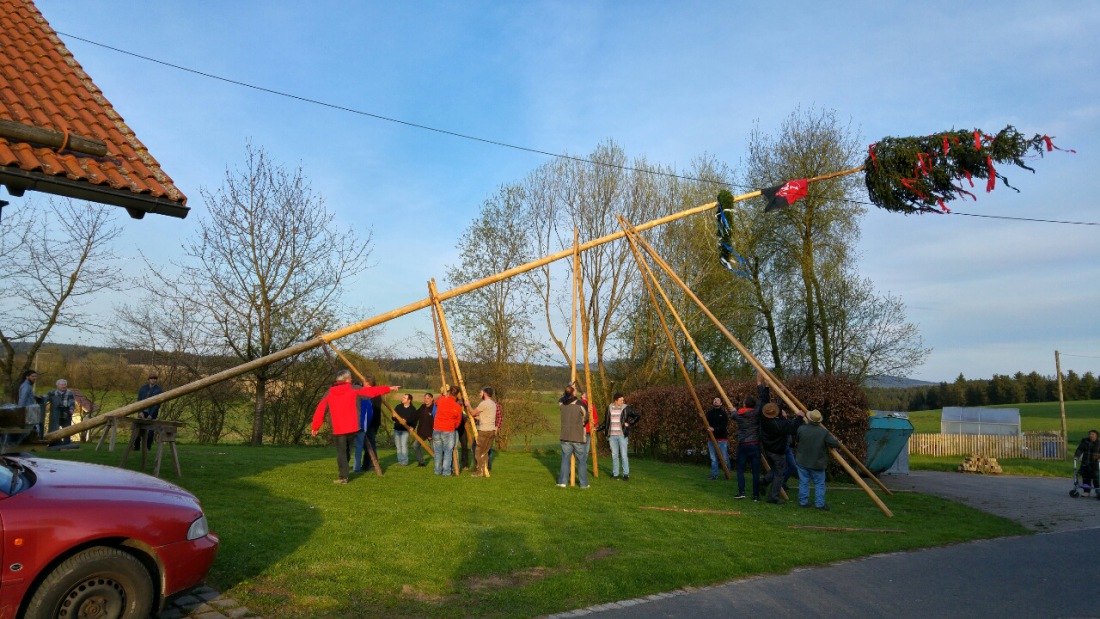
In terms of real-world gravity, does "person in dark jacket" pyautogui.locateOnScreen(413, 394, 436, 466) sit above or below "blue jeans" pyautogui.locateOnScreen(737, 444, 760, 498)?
above

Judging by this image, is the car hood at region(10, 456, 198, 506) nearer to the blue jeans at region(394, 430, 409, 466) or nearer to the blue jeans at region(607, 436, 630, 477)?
the blue jeans at region(394, 430, 409, 466)

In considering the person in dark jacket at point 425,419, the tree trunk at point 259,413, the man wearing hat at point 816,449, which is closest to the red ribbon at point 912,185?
the man wearing hat at point 816,449

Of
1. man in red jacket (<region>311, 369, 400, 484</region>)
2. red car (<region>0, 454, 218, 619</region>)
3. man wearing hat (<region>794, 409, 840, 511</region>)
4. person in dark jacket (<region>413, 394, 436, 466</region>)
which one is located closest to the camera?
red car (<region>0, 454, 218, 619</region>)

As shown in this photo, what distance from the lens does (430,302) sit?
47.3 feet

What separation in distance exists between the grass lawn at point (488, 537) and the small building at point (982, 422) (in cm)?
2592

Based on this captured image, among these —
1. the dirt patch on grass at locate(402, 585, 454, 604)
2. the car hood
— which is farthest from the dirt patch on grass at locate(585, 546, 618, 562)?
the car hood

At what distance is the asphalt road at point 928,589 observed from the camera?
6.54 metres

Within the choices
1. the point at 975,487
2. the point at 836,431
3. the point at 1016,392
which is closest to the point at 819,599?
the point at 836,431

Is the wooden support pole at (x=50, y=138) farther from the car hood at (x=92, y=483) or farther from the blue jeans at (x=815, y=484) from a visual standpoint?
the blue jeans at (x=815, y=484)

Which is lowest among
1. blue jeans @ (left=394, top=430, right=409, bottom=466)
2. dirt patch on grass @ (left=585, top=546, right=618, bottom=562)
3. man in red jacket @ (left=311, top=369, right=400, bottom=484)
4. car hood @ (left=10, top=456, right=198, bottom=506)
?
dirt patch on grass @ (left=585, top=546, right=618, bottom=562)

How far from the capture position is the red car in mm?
4840

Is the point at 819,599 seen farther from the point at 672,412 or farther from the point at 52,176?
the point at 672,412

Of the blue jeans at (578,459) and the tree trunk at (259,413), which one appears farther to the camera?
the tree trunk at (259,413)

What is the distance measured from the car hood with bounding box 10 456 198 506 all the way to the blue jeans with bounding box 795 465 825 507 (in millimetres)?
9953
